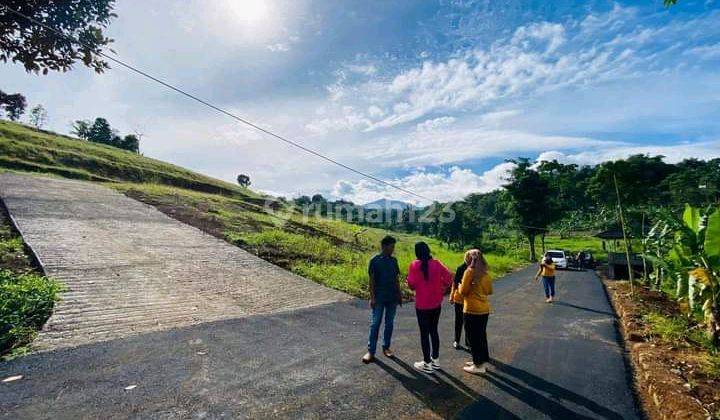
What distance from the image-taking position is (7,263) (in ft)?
24.8

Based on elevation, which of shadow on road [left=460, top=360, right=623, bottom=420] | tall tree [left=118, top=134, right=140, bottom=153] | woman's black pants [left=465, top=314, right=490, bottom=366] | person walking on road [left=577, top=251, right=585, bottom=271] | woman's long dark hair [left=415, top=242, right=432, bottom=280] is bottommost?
person walking on road [left=577, top=251, right=585, bottom=271]

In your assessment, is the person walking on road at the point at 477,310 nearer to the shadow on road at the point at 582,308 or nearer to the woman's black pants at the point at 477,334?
the woman's black pants at the point at 477,334

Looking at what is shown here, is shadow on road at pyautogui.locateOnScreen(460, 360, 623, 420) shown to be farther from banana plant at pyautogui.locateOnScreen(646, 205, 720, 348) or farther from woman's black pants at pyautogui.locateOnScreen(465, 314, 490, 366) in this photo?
banana plant at pyautogui.locateOnScreen(646, 205, 720, 348)

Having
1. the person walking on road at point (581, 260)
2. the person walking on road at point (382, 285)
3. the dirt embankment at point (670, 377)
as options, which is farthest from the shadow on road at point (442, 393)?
the person walking on road at point (581, 260)

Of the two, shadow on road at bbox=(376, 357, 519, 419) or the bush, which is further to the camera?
the bush

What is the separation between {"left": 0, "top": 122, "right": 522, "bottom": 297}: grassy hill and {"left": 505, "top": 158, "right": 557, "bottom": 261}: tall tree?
1075cm

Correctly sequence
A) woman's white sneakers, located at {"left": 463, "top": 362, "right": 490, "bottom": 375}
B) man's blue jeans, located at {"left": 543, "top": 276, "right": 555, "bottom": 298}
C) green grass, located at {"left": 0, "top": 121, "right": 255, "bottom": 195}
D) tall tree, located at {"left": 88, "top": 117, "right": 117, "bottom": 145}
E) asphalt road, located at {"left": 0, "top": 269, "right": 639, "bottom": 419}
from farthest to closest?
tall tree, located at {"left": 88, "top": 117, "right": 117, "bottom": 145} → green grass, located at {"left": 0, "top": 121, "right": 255, "bottom": 195} → man's blue jeans, located at {"left": 543, "top": 276, "right": 555, "bottom": 298} → woman's white sneakers, located at {"left": 463, "top": 362, "right": 490, "bottom": 375} → asphalt road, located at {"left": 0, "top": 269, "right": 639, "bottom": 419}

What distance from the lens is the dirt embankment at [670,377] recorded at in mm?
3744

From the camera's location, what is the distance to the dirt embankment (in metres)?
3.74

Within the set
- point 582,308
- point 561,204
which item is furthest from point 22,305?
point 561,204

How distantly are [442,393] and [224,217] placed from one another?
59.6 feet

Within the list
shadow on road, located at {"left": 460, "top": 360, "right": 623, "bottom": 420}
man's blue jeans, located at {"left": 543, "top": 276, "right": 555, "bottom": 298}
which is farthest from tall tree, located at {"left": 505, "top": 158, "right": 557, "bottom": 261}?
shadow on road, located at {"left": 460, "top": 360, "right": 623, "bottom": 420}

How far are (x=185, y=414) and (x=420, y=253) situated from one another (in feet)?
10.9

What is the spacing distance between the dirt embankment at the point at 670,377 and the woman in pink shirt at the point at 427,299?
94.7 inches
